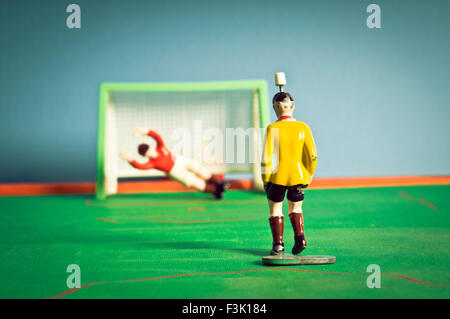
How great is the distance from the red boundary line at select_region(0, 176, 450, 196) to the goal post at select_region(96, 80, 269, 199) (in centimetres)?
18

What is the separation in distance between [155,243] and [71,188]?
52.5 inches

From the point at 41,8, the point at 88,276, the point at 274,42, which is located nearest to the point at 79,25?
the point at 41,8

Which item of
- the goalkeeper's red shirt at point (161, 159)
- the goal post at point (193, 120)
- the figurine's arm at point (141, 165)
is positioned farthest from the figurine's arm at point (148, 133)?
the goal post at point (193, 120)

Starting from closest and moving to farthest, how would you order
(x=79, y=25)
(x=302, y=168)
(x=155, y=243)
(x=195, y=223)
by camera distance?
1. (x=302, y=168)
2. (x=155, y=243)
3. (x=195, y=223)
4. (x=79, y=25)

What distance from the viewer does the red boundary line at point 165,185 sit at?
112 inches

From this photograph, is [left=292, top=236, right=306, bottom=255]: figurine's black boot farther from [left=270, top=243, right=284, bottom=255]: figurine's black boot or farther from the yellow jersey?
the yellow jersey

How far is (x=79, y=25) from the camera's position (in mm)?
2906

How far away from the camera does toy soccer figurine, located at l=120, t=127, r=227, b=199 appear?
8.00 ft

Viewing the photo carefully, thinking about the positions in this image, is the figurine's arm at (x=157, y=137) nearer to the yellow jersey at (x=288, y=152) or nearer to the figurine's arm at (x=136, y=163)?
the figurine's arm at (x=136, y=163)

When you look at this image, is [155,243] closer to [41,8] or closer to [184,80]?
[184,80]

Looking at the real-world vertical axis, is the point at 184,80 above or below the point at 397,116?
above

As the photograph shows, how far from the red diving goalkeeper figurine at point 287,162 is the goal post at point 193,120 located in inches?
49.0

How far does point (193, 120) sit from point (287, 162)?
1.36 metres

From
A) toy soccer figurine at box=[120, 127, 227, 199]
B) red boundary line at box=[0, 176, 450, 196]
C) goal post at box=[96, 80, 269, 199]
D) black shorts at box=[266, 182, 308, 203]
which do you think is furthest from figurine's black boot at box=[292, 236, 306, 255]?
red boundary line at box=[0, 176, 450, 196]
